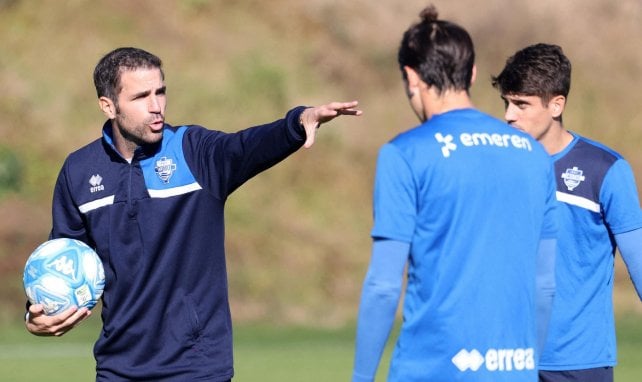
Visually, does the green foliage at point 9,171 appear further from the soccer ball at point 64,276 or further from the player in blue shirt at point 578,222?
the player in blue shirt at point 578,222

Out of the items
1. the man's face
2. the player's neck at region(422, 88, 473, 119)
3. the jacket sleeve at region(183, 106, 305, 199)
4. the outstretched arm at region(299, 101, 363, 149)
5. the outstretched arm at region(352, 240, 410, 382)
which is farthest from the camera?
the man's face

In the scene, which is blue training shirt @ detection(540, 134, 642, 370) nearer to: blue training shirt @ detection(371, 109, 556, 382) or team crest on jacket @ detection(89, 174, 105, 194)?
blue training shirt @ detection(371, 109, 556, 382)

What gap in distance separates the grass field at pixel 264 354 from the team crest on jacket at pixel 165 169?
5.59 m

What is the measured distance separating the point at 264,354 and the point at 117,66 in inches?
290

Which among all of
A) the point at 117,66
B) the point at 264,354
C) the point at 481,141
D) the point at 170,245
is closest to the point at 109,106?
the point at 117,66

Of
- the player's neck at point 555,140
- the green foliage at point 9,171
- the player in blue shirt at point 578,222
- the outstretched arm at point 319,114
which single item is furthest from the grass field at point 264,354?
the outstretched arm at point 319,114

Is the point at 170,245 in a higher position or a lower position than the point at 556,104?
lower

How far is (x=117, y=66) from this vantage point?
6.85 m

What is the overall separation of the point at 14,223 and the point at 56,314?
12362mm

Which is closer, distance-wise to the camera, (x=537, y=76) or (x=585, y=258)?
(x=585, y=258)

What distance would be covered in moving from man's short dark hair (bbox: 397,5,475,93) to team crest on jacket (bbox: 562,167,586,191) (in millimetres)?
2182

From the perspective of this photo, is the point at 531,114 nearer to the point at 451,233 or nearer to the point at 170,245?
the point at 170,245

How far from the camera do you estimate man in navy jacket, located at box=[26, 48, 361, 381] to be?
6.40 meters

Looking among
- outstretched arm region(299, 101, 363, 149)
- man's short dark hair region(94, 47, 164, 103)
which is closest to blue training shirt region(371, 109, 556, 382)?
outstretched arm region(299, 101, 363, 149)
